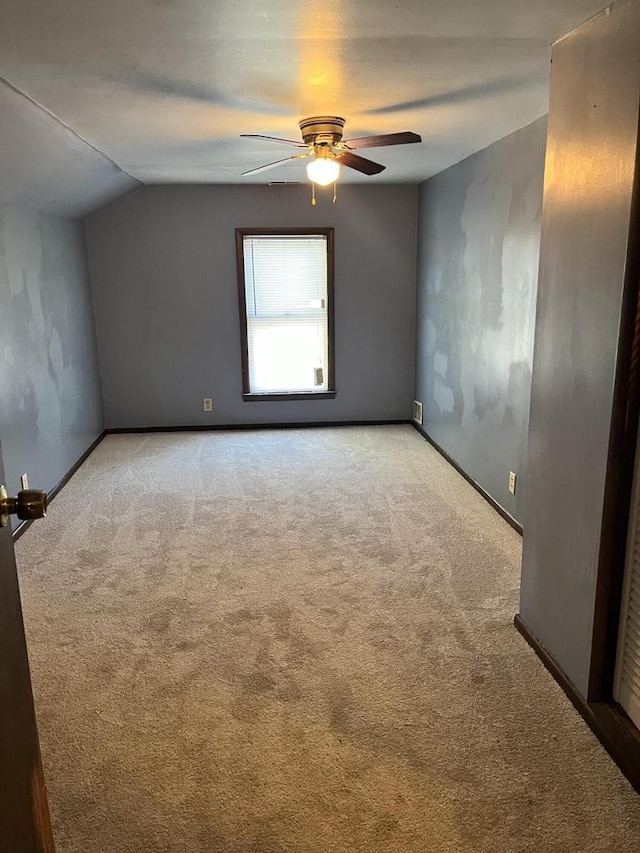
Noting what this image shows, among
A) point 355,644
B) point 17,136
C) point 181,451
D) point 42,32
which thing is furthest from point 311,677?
point 181,451

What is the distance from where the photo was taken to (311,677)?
2326 mm

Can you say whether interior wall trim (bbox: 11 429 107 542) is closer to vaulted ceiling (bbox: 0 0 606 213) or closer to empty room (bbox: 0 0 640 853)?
empty room (bbox: 0 0 640 853)

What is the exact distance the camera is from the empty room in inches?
69.2

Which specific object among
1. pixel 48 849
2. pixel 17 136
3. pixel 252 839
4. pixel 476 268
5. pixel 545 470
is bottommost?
pixel 252 839

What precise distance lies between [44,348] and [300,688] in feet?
9.71

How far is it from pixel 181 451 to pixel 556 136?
12.4 ft

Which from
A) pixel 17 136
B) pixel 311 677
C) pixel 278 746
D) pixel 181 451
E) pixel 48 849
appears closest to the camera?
pixel 48 849

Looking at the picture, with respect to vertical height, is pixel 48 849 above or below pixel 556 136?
below

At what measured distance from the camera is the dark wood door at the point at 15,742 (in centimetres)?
104

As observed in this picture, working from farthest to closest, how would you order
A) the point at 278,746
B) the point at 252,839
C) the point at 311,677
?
the point at 311,677 → the point at 278,746 → the point at 252,839

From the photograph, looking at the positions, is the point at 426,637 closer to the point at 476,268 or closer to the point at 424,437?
the point at 476,268

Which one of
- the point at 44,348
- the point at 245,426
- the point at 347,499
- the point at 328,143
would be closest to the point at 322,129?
the point at 328,143

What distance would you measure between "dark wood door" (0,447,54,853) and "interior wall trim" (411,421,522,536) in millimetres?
2824

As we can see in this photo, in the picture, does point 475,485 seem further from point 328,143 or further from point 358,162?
point 328,143
